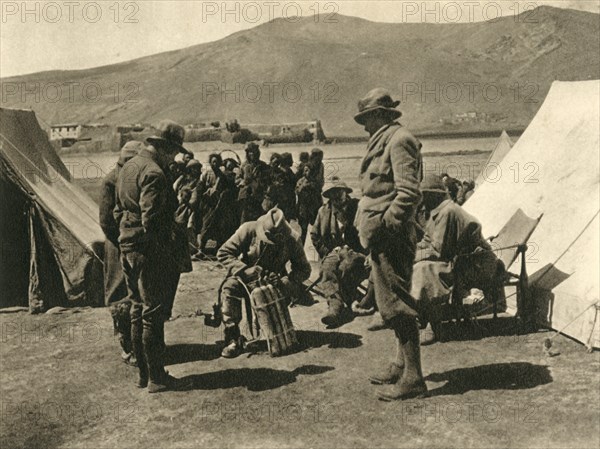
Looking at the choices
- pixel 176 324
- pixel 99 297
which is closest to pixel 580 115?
pixel 176 324

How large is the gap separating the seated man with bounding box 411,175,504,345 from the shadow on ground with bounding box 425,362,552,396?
0.83 meters

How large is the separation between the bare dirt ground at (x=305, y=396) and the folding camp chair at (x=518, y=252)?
0.27 metres

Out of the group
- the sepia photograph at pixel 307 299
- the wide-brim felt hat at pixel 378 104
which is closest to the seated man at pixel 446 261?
the sepia photograph at pixel 307 299

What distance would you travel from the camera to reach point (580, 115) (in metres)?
8.17

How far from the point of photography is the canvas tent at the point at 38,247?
8.12 metres

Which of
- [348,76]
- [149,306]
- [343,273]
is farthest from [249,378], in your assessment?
[348,76]

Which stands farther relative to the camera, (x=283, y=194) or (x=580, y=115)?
(x=283, y=194)

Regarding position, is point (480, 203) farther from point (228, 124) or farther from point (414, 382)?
point (228, 124)

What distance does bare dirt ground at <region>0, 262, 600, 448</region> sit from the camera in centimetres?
452

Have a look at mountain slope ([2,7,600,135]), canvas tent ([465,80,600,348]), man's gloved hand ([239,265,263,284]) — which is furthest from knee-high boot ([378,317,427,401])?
mountain slope ([2,7,600,135])

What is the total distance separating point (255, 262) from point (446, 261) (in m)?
1.87

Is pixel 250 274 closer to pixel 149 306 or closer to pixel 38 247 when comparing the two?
pixel 149 306

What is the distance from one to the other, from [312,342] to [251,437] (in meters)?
2.17

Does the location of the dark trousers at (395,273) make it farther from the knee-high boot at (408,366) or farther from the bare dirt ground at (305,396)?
the bare dirt ground at (305,396)
